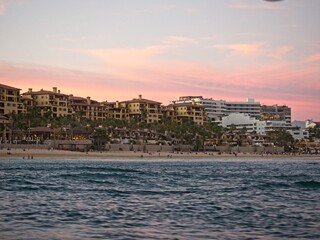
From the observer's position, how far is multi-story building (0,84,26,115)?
174 m

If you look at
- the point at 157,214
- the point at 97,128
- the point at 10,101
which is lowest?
the point at 157,214

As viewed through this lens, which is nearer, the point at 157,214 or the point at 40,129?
the point at 157,214

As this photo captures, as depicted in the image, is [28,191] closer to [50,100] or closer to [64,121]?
[64,121]

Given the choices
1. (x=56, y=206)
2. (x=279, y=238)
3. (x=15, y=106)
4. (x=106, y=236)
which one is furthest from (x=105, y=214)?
(x=15, y=106)

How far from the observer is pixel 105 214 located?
22.0 metres

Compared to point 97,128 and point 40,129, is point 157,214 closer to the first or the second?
point 40,129

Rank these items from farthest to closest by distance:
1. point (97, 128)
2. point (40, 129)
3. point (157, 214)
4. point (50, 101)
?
1. point (50, 101)
2. point (97, 128)
3. point (40, 129)
4. point (157, 214)

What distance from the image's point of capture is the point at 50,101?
18988 cm

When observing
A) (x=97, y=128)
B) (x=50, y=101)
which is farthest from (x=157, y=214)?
(x=50, y=101)

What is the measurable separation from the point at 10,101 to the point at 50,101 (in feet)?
53.9

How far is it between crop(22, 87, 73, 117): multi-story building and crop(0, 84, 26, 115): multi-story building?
998 cm

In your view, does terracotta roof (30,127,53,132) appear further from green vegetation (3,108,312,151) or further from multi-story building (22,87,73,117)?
multi-story building (22,87,73,117)

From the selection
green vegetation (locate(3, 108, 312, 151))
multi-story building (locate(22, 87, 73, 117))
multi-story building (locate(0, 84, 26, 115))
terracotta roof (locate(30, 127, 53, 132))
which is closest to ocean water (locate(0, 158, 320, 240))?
terracotta roof (locate(30, 127, 53, 132))

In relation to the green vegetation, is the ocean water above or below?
below
